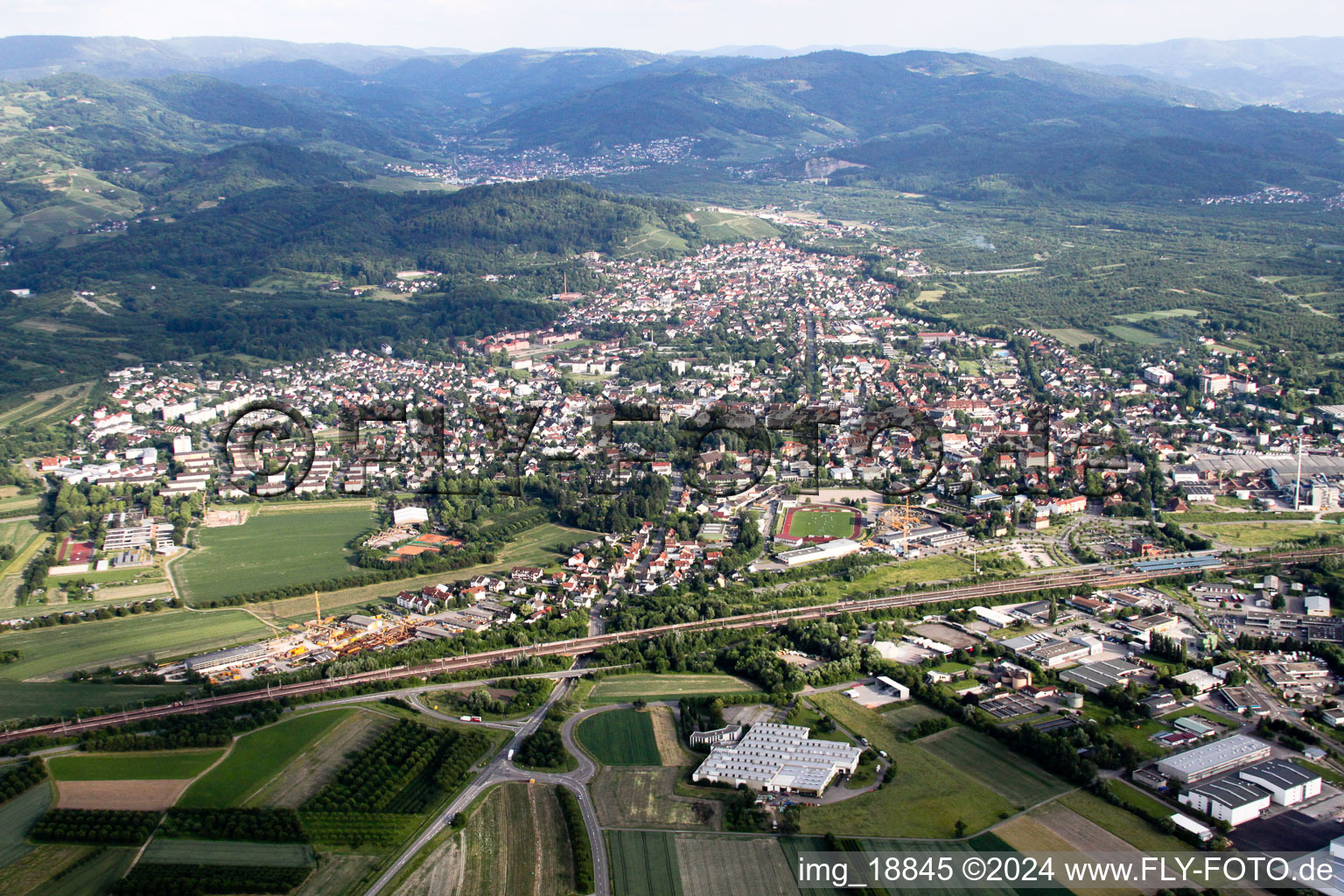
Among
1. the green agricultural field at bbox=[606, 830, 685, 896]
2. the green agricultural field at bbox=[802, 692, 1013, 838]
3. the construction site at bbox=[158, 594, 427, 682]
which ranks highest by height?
the green agricultural field at bbox=[802, 692, 1013, 838]

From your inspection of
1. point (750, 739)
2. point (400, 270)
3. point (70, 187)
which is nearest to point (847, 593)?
point (750, 739)

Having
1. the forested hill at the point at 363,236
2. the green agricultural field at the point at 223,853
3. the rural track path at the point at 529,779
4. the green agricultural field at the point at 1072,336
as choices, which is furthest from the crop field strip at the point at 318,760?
the forested hill at the point at 363,236

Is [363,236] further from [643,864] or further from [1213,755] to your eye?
[1213,755]

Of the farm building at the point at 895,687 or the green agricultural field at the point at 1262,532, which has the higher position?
the green agricultural field at the point at 1262,532

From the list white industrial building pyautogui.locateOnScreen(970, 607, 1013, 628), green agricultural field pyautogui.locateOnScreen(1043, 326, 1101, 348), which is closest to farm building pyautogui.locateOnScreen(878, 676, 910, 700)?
white industrial building pyautogui.locateOnScreen(970, 607, 1013, 628)

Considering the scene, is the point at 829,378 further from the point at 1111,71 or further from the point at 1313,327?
the point at 1111,71

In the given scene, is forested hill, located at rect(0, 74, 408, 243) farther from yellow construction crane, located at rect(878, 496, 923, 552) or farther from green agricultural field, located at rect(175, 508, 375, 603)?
yellow construction crane, located at rect(878, 496, 923, 552)

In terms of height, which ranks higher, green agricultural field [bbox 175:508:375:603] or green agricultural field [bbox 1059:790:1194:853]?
green agricultural field [bbox 1059:790:1194:853]

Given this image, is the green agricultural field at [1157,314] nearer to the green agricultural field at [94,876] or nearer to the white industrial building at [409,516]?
the white industrial building at [409,516]
